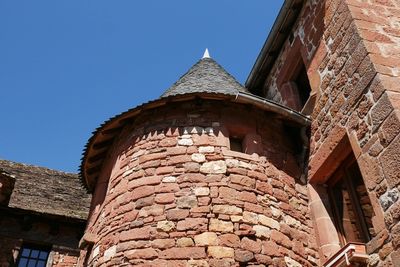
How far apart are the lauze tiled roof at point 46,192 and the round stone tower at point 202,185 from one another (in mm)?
3711

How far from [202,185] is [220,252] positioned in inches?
38.9

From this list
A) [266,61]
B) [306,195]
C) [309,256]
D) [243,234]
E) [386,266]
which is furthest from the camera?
[266,61]

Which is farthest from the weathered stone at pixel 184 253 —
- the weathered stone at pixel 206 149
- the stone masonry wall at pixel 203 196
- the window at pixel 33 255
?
the window at pixel 33 255

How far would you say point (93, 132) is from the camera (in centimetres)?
681

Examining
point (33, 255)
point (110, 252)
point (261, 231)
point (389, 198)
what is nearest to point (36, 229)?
point (33, 255)

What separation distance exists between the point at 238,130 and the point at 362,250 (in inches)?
101

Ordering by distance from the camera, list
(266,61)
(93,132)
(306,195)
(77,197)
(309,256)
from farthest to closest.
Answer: (77,197) < (266,61) < (93,132) < (306,195) < (309,256)

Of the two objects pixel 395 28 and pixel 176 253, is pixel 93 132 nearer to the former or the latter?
pixel 176 253

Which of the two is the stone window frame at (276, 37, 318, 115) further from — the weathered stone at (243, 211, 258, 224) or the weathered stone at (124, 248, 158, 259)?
the weathered stone at (124, 248, 158, 259)

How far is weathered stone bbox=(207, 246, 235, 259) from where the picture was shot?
4613 millimetres

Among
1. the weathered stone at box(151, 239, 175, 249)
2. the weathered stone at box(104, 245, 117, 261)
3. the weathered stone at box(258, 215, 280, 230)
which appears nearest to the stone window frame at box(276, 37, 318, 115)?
the weathered stone at box(258, 215, 280, 230)

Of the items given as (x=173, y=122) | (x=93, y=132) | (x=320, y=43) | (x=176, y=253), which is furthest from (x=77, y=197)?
(x=320, y=43)

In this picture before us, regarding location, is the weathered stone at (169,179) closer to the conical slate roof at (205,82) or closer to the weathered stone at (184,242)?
the weathered stone at (184,242)

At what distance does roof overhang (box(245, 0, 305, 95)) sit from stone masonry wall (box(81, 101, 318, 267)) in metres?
2.31
